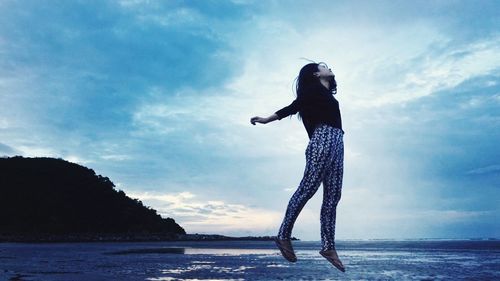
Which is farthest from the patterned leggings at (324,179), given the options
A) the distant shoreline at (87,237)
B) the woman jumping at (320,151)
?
the distant shoreline at (87,237)

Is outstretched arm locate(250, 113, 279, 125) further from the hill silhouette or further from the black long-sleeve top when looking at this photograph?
the hill silhouette

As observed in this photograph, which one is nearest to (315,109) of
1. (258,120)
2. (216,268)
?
(258,120)

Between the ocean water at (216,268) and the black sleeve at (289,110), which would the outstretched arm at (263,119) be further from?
the ocean water at (216,268)

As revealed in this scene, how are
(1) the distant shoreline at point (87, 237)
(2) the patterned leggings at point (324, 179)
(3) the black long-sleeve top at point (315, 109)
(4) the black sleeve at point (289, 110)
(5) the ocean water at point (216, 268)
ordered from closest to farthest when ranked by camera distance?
(2) the patterned leggings at point (324, 179) < (3) the black long-sleeve top at point (315, 109) < (4) the black sleeve at point (289, 110) < (5) the ocean water at point (216, 268) < (1) the distant shoreline at point (87, 237)

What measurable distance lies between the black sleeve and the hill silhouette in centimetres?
10686

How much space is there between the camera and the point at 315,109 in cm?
445

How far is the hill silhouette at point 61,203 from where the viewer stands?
10794 cm

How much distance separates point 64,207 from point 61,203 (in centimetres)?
135

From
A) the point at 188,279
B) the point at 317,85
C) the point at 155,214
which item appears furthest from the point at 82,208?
the point at 317,85

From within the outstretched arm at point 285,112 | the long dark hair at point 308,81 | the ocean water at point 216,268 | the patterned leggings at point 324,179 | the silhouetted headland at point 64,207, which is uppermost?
the silhouetted headland at point 64,207

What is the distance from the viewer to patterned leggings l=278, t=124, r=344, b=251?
14.0 feet

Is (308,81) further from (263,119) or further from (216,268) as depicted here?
(216,268)

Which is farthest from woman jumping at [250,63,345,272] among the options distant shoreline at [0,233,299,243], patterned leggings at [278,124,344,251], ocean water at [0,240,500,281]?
distant shoreline at [0,233,299,243]

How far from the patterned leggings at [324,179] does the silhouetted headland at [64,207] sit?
101 meters
